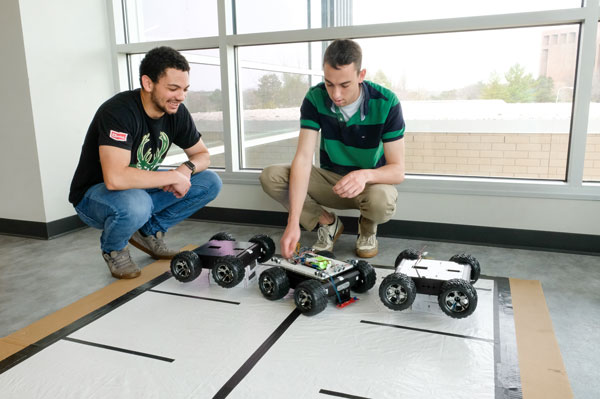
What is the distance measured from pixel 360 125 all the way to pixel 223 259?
103 centimetres

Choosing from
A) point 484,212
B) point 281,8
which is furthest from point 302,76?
point 484,212

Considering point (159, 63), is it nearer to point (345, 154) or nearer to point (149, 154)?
point (149, 154)

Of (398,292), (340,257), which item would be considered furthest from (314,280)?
(340,257)

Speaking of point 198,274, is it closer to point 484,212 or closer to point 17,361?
point 17,361

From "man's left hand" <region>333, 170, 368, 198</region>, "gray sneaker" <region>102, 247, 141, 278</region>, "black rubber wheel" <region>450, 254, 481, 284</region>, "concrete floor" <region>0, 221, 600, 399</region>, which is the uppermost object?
"man's left hand" <region>333, 170, 368, 198</region>

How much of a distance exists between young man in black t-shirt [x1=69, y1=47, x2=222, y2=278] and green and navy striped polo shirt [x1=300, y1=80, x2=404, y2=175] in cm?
68

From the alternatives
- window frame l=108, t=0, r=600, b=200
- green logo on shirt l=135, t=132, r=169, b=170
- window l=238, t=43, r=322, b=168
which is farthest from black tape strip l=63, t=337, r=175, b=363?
window l=238, t=43, r=322, b=168

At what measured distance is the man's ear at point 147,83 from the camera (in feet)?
7.62

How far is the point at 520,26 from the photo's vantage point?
9.20 ft

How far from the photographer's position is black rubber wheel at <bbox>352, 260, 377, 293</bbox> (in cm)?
215

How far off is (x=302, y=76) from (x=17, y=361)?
2.45 meters

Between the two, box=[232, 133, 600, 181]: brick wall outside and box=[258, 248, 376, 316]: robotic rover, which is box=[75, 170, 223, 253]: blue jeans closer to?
box=[258, 248, 376, 316]: robotic rover

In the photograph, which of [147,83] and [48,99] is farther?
[48,99]

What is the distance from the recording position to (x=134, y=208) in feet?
7.77
